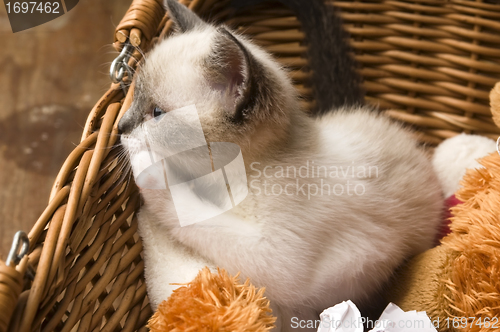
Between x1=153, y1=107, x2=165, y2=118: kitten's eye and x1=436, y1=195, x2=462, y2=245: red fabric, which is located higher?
x1=153, y1=107, x2=165, y2=118: kitten's eye

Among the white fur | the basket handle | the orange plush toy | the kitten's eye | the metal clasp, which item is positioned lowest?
the white fur

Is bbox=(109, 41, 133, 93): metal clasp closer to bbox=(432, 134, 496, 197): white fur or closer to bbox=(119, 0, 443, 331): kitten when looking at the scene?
bbox=(119, 0, 443, 331): kitten

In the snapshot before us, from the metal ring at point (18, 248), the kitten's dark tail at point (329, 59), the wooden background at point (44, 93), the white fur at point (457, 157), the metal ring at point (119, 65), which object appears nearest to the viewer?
the metal ring at point (18, 248)

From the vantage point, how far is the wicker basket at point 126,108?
61cm

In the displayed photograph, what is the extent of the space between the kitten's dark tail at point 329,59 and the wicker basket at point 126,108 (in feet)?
0.12

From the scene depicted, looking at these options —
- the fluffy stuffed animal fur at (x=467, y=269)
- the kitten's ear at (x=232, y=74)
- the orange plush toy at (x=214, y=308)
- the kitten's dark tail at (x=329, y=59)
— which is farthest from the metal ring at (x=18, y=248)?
the kitten's dark tail at (x=329, y=59)

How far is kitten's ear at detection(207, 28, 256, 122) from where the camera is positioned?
63cm

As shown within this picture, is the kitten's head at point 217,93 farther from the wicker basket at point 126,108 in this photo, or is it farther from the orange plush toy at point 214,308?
the orange plush toy at point 214,308

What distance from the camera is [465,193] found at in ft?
2.53

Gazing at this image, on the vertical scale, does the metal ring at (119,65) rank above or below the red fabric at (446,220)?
above

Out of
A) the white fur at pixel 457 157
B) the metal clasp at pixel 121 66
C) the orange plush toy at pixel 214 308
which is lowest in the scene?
the white fur at pixel 457 157

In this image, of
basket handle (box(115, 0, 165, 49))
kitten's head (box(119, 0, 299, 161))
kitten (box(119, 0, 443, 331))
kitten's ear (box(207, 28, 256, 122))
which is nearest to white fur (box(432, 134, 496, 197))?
kitten (box(119, 0, 443, 331))

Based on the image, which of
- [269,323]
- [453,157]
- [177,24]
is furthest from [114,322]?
[453,157]

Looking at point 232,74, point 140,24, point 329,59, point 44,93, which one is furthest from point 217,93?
point 44,93
